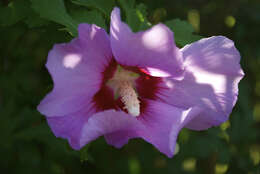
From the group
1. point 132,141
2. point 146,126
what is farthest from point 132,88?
point 132,141

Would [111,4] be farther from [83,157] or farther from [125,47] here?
[83,157]

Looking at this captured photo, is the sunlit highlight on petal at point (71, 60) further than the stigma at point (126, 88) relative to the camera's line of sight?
No

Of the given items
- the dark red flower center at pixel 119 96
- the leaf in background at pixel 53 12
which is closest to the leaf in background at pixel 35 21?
the leaf in background at pixel 53 12

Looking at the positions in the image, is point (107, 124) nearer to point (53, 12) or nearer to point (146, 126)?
point (146, 126)

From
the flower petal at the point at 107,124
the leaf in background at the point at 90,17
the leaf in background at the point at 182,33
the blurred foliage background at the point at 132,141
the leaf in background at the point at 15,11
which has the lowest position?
the blurred foliage background at the point at 132,141

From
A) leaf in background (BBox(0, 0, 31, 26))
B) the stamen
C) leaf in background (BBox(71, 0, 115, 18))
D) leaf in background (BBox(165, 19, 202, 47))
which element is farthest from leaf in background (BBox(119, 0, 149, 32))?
leaf in background (BBox(0, 0, 31, 26))

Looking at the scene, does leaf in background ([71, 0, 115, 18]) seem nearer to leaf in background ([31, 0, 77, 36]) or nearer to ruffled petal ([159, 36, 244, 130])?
leaf in background ([31, 0, 77, 36])

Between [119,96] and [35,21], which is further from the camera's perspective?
[119,96]

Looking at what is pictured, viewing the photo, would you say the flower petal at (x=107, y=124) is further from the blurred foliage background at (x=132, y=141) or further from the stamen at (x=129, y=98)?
the blurred foliage background at (x=132, y=141)
